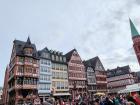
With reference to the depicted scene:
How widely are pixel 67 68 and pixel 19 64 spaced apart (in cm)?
1722

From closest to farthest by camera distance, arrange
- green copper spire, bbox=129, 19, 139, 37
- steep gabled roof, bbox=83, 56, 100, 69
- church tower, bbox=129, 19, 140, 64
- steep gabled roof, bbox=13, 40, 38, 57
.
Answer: steep gabled roof, bbox=13, 40, 38, 57 → steep gabled roof, bbox=83, 56, 100, 69 → church tower, bbox=129, 19, 140, 64 → green copper spire, bbox=129, 19, 139, 37

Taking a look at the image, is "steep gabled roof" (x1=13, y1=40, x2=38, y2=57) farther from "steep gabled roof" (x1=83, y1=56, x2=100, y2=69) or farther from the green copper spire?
the green copper spire

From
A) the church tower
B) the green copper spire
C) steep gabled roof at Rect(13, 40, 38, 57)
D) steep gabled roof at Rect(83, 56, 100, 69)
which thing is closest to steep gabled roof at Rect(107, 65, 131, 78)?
the church tower

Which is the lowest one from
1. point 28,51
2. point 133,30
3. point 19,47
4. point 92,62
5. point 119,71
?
point 119,71

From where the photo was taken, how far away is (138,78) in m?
93.2

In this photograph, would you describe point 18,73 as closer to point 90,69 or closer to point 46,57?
point 46,57

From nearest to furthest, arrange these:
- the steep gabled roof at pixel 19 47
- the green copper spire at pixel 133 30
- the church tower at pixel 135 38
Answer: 1. the steep gabled roof at pixel 19 47
2. the church tower at pixel 135 38
3. the green copper spire at pixel 133 30

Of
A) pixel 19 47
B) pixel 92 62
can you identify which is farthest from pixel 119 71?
pixel 19 47

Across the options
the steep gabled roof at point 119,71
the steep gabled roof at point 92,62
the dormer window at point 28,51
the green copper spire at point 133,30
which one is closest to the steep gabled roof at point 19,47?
the dormer window at point 28,51

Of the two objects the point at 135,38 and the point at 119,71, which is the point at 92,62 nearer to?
the point at 135,38

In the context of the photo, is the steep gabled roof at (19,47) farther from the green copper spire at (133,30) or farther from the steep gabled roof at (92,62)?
the green copper spire at (133,30)

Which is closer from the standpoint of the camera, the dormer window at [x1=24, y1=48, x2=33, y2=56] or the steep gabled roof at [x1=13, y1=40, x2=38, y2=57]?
the steep gabled roof at [x1=13, y1=40, x2=38, y2=57]

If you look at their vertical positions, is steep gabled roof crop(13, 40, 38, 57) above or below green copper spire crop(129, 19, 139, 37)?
below

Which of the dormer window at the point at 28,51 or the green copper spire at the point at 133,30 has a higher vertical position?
the green copper spire at the point at 133,30
